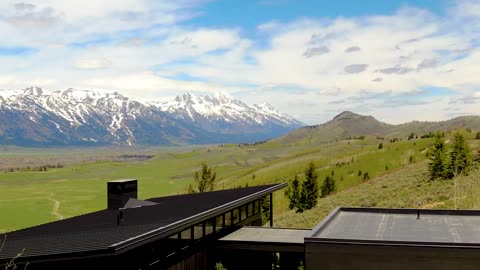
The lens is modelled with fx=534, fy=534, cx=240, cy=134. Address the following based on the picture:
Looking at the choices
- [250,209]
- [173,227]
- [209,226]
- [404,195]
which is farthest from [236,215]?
[404,195]

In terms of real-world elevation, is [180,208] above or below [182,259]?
above

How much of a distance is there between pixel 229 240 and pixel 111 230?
308 inches

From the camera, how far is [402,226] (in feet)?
88.3

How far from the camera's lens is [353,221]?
94.4 ft

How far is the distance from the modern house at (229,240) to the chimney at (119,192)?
5cm

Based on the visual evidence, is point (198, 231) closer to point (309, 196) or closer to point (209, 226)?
point (209, 226)

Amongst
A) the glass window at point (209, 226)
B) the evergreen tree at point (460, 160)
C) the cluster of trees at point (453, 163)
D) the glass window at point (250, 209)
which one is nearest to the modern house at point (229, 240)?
the glass window at point (209, 226)

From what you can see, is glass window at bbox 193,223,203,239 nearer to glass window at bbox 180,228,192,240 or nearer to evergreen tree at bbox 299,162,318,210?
glass window at bbox 180,228,192,240

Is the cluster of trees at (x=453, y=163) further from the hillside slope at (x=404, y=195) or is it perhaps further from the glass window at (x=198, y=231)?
the glass window at (x=198, y=231)

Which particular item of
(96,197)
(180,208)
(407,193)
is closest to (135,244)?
(180,208)

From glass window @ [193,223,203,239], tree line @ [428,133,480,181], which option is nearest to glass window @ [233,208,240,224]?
glass window @ [193,223,203,239]

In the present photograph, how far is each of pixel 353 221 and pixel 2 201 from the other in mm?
148247

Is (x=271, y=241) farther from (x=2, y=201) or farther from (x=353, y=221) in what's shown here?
(x=2, y=201)

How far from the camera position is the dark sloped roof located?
17453 mm
